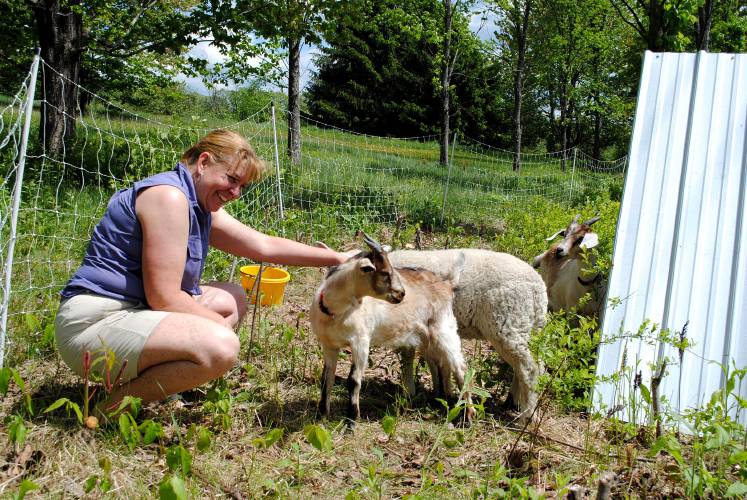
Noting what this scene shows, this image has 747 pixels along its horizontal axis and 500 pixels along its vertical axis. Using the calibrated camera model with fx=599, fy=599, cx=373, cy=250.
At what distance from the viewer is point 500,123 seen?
30.1 meters

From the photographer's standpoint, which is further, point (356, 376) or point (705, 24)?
point (705, 24)

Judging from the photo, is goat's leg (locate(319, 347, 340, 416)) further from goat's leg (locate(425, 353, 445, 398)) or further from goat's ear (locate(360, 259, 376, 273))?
goat's leg (locate(425, 353, 445, 398))

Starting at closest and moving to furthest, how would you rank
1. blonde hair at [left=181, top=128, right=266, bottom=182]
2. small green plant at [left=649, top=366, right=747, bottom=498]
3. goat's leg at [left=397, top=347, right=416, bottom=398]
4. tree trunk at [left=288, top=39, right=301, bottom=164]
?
small green plant at [left=649, top=366, right=747, bottom=498] → blonde hair at [left=181, top=128, right=266, bottom=182] → goat's leg at [left=397, top=347, right=416, bottom=398] → tree trunk at [left=288, top=39, right=301, bottom=164]

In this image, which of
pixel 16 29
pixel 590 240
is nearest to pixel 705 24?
pixel 590 240

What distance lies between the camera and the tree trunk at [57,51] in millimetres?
7504

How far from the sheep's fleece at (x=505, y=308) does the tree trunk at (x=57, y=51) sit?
231 inches

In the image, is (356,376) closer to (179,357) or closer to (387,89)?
(179,357)

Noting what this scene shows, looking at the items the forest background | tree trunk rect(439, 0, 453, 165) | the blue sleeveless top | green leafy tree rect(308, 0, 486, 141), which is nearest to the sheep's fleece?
the blue sleeveless top

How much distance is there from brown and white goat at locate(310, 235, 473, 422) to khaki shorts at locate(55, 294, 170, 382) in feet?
3.44

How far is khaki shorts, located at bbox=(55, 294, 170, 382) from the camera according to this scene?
2797 millimetres

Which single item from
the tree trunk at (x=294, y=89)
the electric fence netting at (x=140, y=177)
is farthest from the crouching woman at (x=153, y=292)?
the tree trunk at (x=294, y=89)

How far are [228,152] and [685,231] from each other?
128 inches

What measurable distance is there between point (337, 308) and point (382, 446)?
0.82m

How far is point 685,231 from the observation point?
14.1 ft
